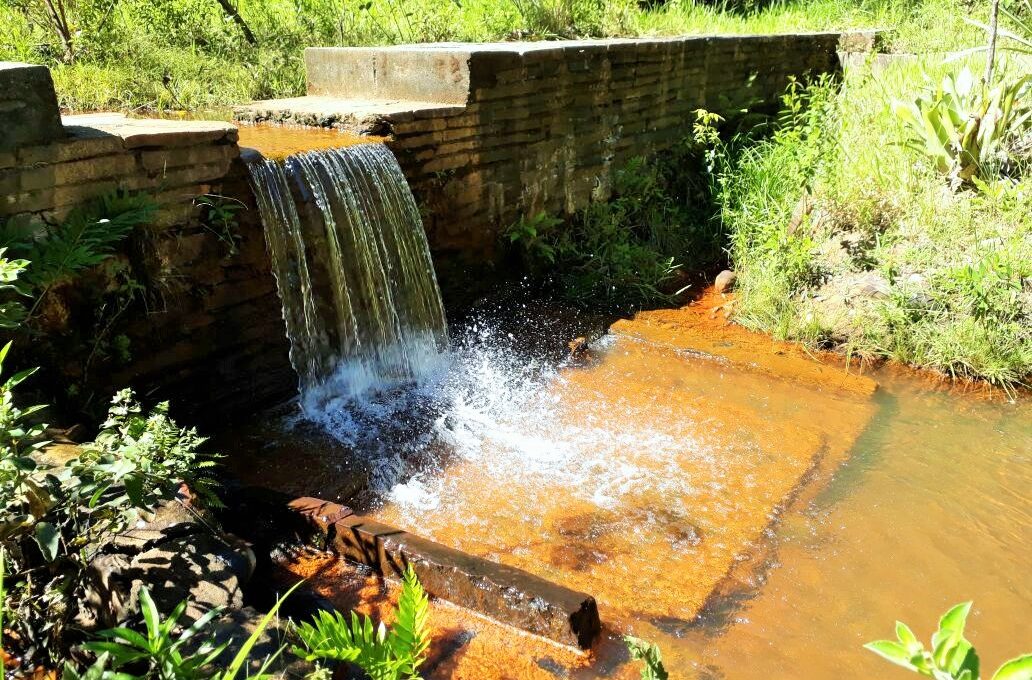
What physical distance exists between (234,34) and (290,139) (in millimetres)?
2282

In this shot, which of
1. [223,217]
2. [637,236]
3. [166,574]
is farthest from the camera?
[637,236]

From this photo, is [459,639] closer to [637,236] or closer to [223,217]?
[223,217]

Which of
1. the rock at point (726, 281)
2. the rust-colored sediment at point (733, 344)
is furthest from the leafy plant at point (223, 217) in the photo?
the rock at point (726, 281)

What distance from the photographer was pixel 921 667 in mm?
1103

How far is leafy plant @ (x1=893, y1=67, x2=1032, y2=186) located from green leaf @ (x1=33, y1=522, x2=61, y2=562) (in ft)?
18.8

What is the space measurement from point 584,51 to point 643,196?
1330 mm

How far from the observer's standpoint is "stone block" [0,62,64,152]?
294 centimetres

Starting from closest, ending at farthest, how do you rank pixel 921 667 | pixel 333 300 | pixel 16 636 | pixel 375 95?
pixel 921 667
pixel 16 636
pixel 333 300
pixel 375 95

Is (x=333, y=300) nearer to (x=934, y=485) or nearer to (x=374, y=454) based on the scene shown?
(x=374, y=454)

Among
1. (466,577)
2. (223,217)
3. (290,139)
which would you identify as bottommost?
(466,577)

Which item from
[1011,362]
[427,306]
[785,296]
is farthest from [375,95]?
[1011,362]

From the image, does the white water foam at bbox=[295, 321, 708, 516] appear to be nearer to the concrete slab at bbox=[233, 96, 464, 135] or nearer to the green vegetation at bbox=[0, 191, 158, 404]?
the green vegetation at bbox=[0, 191, 158, 404]

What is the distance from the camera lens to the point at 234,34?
6258 mm

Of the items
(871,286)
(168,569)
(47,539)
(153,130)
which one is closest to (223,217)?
(153,130)
